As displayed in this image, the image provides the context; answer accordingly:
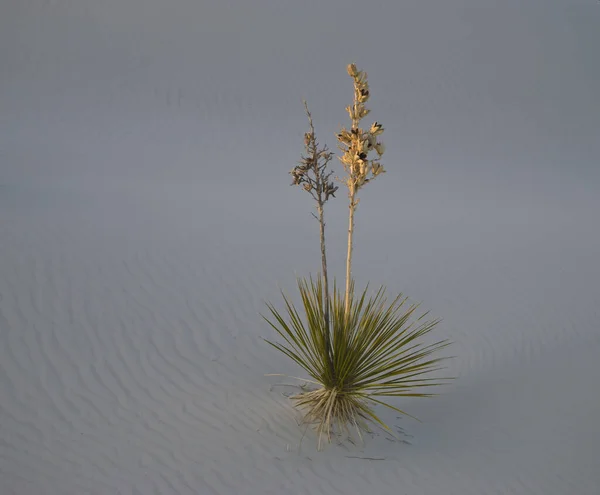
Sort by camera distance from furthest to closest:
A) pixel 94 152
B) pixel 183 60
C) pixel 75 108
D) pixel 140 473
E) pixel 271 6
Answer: pixel 271 6, pixel 183 60, pixel 75 108, pixel 94 152, pixel 140 473

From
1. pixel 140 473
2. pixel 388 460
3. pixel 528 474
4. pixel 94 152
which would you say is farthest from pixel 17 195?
pixel 528 474

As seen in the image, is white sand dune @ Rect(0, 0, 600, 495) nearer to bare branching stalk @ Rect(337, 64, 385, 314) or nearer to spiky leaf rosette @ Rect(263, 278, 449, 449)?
spiky leaf rosette @ Rect(263, 278, 449, 449)

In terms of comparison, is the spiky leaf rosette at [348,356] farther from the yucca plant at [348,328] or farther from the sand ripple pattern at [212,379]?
the sand ripple pattern at [212,379]

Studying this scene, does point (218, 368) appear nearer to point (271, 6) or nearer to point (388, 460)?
point (388, 460)

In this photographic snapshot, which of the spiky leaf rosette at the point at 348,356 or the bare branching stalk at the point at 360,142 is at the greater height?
the bare branching stalk at the point at 360,142

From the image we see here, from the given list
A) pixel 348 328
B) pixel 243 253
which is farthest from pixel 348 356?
pixel 243 253

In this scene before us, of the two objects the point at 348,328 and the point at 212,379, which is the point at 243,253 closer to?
the point at 212,379

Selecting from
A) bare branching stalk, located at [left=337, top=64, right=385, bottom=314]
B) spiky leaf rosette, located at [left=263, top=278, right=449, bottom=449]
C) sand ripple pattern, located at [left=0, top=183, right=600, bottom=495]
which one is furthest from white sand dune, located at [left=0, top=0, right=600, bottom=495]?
bare branching stalk, located at [left=337, top=64, right=385, bottom=314]

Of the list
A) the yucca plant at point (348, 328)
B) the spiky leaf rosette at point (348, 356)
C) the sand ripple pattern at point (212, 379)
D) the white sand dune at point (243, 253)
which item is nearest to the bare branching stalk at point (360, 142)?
the yucca plant at point (348, 328)
